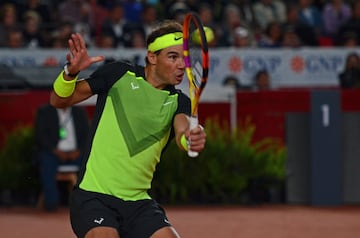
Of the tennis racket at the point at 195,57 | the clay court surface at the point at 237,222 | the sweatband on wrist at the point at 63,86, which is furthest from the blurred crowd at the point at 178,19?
the tennis racket at the point at 195,57

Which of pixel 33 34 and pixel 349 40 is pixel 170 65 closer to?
pixel 33 34

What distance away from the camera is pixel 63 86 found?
6742mm

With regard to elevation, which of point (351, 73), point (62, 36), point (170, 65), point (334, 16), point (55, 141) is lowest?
point (55, 141)

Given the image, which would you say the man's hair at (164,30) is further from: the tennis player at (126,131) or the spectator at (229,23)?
the spectator at (229,23)

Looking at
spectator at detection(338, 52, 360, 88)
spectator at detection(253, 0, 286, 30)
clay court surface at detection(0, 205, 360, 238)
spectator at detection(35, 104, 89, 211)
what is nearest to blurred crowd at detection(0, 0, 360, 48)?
spectator at detection(253, 0, 286, 30)

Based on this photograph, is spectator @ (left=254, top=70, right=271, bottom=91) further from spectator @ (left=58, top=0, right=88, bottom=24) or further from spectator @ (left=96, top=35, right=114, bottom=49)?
spectator @ (left=58, top=0, right=88, bottom=24)

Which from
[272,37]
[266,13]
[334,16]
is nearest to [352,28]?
[334,16]

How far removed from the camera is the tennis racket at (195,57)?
242 inches

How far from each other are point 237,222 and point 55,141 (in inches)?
112

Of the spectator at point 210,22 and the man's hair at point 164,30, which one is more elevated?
the spectator at point 210,22

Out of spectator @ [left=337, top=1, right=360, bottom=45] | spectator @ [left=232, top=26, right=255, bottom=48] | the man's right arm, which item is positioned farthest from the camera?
spectator @ [left=337, top=1, right=360, bottom=45]

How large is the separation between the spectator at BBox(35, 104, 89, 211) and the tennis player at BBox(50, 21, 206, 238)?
810 centimetres

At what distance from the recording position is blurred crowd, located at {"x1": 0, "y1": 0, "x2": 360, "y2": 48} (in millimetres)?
18172

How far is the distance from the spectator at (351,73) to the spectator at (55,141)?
15.1 feet
